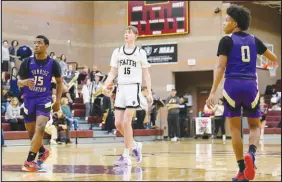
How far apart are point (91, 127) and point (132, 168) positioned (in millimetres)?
13234

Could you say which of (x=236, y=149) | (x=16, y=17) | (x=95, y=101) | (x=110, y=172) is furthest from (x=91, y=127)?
(x=236, y=149)

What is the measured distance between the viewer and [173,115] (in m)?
22.1

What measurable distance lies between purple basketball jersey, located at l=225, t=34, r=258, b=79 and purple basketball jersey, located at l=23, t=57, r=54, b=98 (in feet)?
9.23

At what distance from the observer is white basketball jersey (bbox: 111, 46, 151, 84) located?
27.2 ft

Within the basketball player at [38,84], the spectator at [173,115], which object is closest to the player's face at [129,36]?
the basketball player at [38,84]

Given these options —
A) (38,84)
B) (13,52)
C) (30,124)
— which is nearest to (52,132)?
(13,52)

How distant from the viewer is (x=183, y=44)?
86.6 ft

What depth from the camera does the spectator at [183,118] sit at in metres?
22.8

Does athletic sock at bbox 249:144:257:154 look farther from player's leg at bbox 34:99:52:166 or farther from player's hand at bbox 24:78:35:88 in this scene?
player's hand at bbox 24:78:35:88

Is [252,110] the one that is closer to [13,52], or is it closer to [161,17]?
[13,52]

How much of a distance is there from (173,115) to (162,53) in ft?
18.2

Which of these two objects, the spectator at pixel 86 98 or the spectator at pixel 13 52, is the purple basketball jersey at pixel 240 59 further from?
the spectator at pixel 13 52

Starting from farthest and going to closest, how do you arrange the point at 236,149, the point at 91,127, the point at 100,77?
the point at 100,77 → the point at 91,127 → the point at 236,149

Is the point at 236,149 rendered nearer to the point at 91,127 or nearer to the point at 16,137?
the point at 16,137
